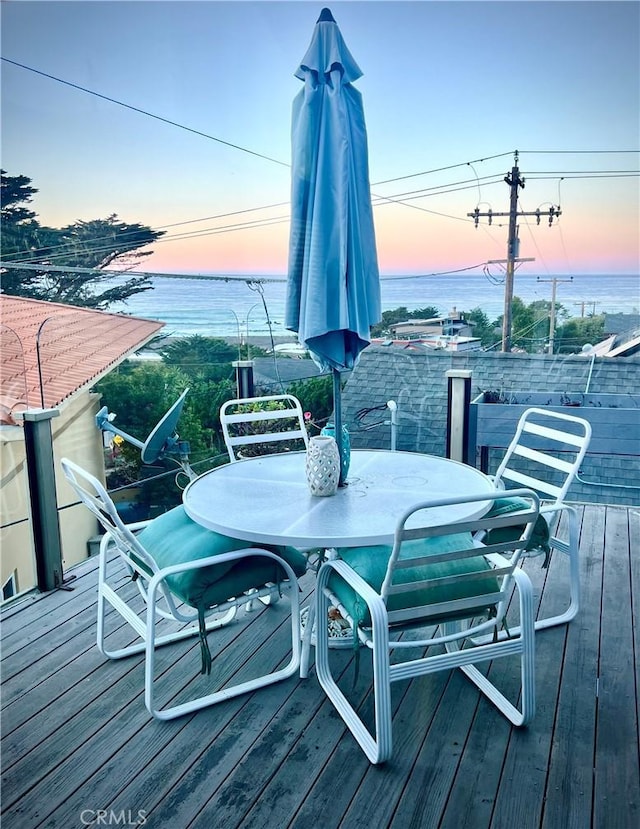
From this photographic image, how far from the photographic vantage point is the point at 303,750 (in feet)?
5.89

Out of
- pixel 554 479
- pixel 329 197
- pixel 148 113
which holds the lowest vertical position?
pixel 554 479

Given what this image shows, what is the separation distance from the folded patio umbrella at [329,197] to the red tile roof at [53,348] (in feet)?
5.38

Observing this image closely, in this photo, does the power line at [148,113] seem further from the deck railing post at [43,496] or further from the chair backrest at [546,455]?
the chair backrest at [546,455]

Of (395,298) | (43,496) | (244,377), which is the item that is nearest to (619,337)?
(395,298)

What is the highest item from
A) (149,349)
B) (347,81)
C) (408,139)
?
(408,139)

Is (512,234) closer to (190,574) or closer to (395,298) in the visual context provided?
(395,298)

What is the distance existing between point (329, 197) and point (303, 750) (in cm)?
187

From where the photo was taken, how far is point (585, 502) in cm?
402

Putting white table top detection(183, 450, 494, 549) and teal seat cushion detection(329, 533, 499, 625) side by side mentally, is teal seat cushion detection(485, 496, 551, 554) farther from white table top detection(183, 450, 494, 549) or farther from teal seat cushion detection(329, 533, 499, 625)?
teal seat cushion detection(329, 533, 499, 625)

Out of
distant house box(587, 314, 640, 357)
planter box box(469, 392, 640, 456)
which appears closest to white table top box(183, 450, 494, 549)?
planter box box(469, 392, 640, 456)

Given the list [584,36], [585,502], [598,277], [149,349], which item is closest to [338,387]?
[149,349]

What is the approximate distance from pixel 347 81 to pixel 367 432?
2493mm

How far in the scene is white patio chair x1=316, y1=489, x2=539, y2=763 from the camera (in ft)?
5.38

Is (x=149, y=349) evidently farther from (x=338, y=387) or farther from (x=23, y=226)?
(x=338, y=387)
